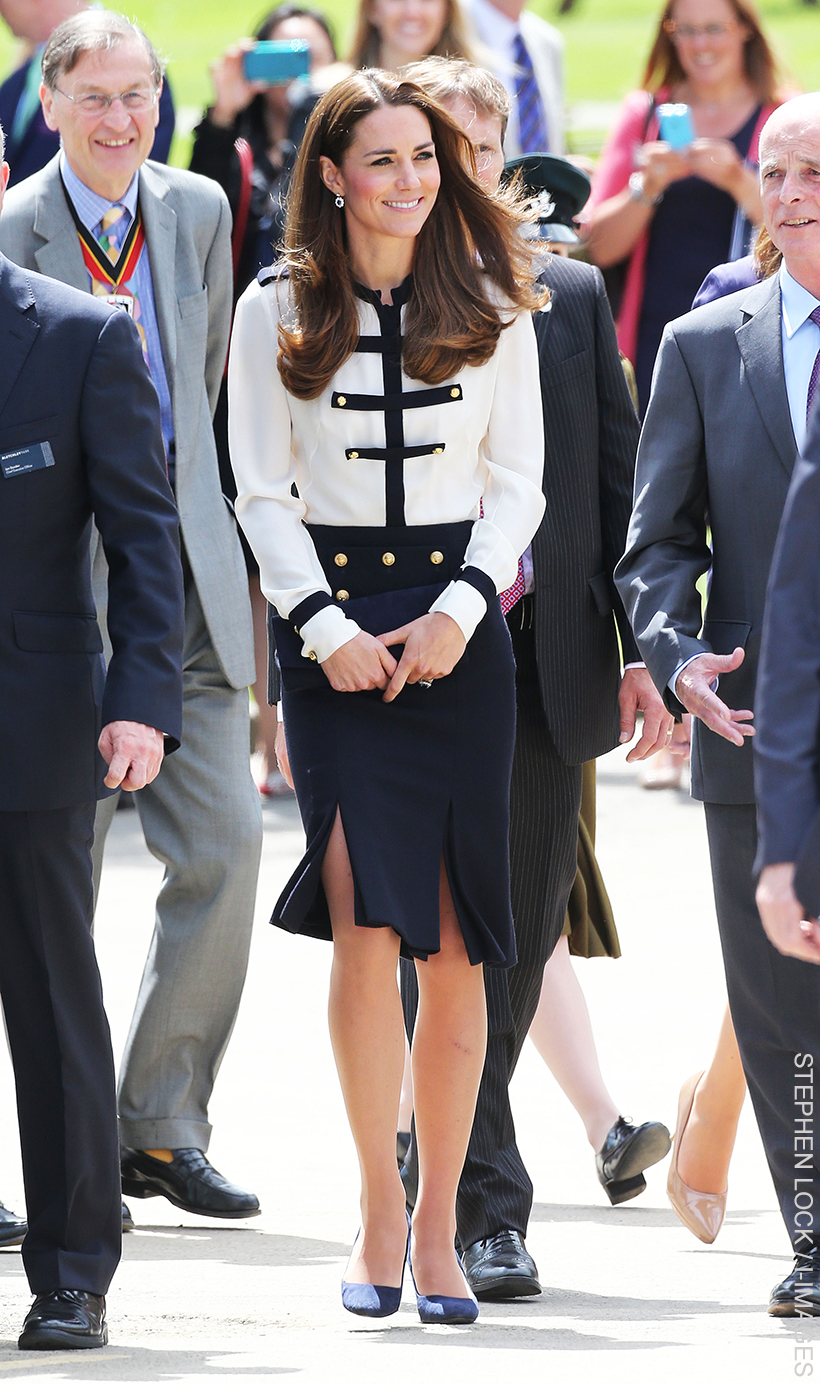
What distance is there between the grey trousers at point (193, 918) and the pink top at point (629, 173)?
3.36 meters

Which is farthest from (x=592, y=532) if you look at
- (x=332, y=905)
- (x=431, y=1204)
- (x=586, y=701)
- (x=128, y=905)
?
(x=128, y=905)

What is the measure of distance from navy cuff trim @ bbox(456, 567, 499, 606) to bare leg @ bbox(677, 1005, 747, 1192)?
1.10m

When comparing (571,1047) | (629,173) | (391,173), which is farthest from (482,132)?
(629,173)

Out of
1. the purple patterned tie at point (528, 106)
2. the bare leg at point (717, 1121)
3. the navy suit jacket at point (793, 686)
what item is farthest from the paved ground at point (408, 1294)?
the purple patterned tie at point (528, 106)

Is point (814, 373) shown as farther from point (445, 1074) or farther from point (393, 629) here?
point (445, 1074)

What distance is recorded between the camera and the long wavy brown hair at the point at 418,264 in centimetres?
383

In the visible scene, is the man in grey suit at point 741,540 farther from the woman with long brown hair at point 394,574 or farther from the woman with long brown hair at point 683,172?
the woman with long brown hair at point 683,172

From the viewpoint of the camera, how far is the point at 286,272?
394 cm

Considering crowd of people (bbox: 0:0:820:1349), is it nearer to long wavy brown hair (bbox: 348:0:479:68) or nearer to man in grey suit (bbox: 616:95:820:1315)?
man in grey suit (bbox: 616:95:820:1315)

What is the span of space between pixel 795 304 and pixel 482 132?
778 mm

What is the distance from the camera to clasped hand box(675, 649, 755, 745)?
12.5 ft

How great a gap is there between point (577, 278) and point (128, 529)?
1.25 metres

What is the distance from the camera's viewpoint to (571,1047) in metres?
4.88

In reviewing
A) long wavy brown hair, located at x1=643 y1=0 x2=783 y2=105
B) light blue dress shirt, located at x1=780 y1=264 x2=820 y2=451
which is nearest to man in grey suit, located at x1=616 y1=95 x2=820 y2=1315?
light blue dress shirt, located at x1=780 y1=264 x2=820 y2=451
